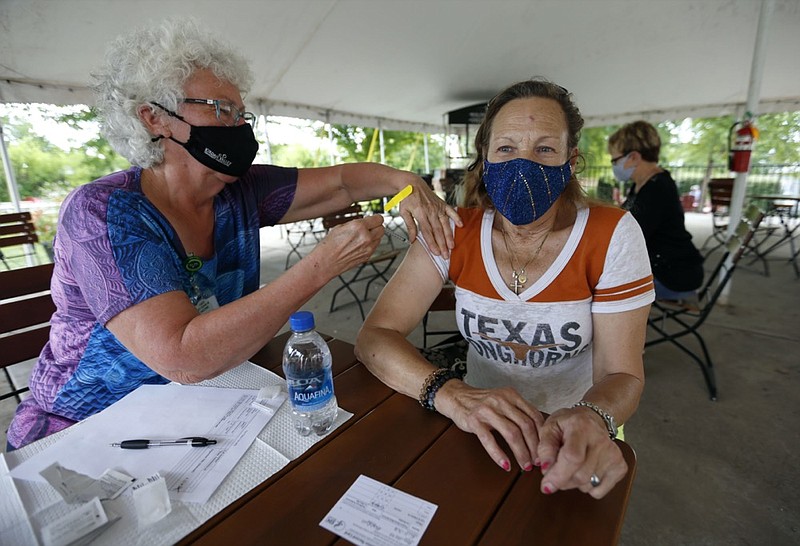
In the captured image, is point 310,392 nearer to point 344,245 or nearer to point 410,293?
point 344,245

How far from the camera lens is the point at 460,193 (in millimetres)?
1638

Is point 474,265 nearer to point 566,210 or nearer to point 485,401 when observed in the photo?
point 566,210

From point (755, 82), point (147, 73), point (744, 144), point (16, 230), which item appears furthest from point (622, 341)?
point (16, 230)

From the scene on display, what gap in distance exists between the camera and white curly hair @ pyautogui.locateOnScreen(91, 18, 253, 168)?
3.75 ft

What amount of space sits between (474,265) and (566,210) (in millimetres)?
382

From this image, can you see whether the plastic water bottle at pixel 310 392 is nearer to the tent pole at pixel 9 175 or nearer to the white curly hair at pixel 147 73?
the white curly hair at pixel 147 73

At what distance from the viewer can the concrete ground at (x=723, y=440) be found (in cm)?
168

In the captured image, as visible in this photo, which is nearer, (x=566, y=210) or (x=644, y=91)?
(x=566, y=210)

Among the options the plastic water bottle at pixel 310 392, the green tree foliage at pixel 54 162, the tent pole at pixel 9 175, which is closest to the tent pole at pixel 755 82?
the plastic water bottle at pixel 310 392

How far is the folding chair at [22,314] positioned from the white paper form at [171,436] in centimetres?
86

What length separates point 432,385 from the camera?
1008 mm

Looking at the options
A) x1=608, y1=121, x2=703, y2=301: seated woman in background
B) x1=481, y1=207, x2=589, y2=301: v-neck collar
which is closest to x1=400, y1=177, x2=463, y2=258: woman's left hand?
x1=481, y1=207, x2=589, y2=301: v-neck collar

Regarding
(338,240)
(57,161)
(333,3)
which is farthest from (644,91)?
(57,161)

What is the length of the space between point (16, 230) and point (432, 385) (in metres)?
6.40
